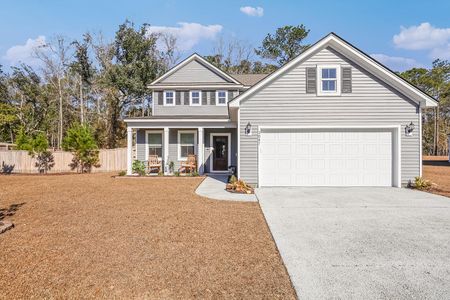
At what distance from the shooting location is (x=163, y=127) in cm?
1536

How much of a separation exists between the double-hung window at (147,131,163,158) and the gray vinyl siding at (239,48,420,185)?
7499 mm

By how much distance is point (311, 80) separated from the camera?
10.9m

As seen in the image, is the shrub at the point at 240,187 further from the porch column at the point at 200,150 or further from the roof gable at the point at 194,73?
the roof gable at the point at 194,73

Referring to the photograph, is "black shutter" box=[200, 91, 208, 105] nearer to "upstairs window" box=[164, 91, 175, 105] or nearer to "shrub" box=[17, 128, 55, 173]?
"upstairs window" box=[164, 91, 175, 105]

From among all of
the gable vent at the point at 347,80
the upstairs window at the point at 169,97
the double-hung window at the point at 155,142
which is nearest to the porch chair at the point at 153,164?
the double-hung window at the point at 155,142

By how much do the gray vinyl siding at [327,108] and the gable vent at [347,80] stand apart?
12 centimetres

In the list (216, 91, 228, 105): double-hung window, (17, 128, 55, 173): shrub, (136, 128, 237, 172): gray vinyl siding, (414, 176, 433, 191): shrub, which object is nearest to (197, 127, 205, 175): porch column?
(136, 128, 237, 172): gray vinyl siding

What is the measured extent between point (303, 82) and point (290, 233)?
23.8 feet

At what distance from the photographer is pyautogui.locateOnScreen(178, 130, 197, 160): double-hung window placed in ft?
55.0

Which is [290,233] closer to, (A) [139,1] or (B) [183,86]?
(A) [139,1]

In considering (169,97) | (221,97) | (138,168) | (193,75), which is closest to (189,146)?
(138,168)

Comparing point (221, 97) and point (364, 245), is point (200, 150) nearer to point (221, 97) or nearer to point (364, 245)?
point (221, 97)

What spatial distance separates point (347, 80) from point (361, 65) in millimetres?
Answer: 777

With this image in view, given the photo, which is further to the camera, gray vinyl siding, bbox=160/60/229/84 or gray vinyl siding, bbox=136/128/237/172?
gray vinyl siding, bbox=160/60/229/84
